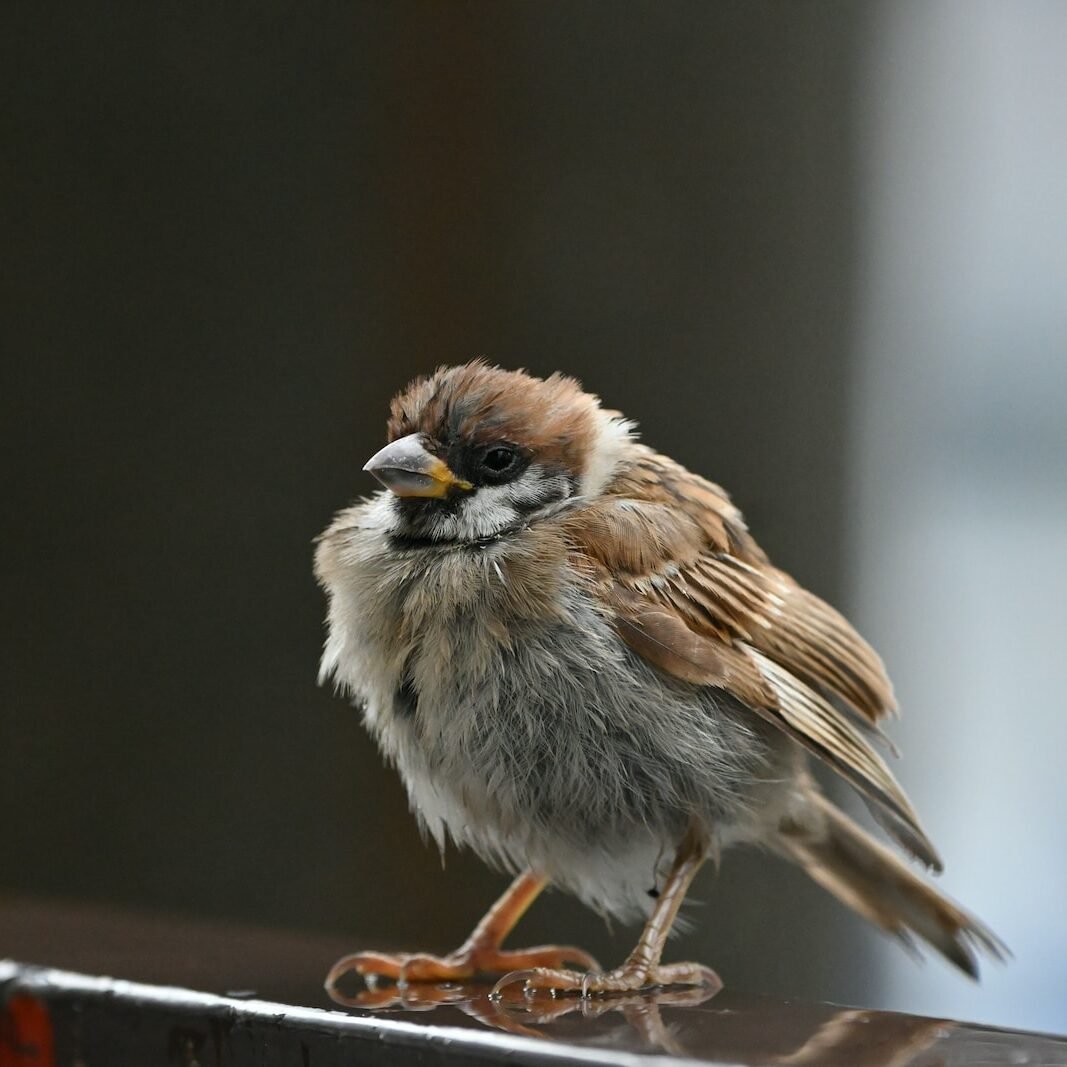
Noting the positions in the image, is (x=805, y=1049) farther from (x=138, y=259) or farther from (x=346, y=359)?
(x=138, y=259)

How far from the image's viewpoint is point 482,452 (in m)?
1.26

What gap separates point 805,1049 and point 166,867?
81.2 inches

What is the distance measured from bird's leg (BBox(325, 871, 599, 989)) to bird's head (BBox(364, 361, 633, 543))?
370mm

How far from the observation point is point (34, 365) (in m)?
2.73

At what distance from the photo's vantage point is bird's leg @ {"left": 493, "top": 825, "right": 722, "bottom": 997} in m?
1.23

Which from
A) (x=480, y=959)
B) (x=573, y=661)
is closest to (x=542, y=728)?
(x=573, y=661)

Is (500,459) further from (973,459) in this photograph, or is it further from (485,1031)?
(973,459)

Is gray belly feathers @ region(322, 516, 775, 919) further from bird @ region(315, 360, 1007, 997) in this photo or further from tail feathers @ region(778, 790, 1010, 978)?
tail feathers @ region(778, 790, 1010, 978)

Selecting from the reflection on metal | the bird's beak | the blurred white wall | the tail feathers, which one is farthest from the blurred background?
the reflection on metal

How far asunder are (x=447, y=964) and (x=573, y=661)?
36 centimetres

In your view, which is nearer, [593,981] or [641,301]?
[593,981]

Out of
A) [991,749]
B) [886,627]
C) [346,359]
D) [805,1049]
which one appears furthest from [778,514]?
[805,1049]

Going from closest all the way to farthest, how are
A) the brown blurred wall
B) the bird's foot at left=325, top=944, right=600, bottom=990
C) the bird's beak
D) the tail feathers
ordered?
1. the bird's beak
2. the bird's foot at left=325, top=944, right=600, bottom=990
3. the tail feathers
4. the brown blurred wall

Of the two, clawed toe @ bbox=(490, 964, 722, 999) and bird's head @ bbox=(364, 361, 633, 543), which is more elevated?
bird's head @ bbox=(364, 361, 633, 543)
